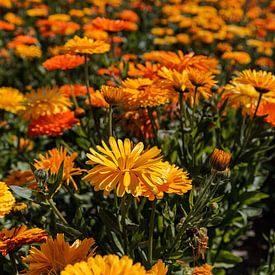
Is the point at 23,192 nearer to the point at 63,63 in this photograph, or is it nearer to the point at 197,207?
the point at 197,207

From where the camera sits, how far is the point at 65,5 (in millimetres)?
6551

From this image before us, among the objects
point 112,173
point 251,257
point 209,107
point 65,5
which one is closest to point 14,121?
point 209,107

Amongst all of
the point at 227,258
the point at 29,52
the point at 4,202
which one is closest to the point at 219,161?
the point at 4,202

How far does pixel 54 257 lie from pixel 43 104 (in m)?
1.39

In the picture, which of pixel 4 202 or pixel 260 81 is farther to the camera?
pixel 260 81

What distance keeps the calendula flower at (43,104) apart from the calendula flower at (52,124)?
0.12 ft

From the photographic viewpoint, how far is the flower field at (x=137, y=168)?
5.23ft

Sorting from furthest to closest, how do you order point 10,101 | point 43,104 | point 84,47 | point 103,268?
point 10,101
point 43,104
point 84,47
point 103,268

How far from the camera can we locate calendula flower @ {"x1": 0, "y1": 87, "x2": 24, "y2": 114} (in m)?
2.97

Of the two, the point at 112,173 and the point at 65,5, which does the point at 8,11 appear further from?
the point at 112,173

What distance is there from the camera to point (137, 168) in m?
1.55

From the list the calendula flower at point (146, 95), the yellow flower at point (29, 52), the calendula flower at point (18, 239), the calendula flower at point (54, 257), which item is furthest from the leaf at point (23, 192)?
the yellow flower at point (29, 52)

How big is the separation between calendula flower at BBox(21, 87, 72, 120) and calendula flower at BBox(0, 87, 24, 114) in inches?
6.4

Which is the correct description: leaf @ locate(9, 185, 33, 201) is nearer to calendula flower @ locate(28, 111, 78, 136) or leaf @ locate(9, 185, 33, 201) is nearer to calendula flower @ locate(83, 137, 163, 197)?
calendula flower @ locate(83, 137, 163, 197)
